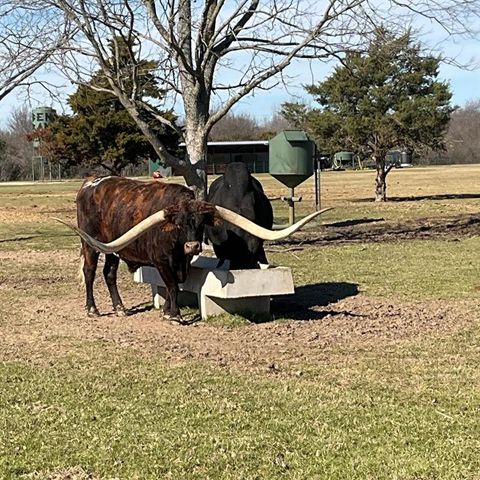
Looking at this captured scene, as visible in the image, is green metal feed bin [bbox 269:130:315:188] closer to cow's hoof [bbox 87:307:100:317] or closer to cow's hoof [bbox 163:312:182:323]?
cow's hoof [bbox 87:307:100:317]

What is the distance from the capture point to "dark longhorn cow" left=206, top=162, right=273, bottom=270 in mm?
9406

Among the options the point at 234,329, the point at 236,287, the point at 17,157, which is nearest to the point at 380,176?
the point at 236,287

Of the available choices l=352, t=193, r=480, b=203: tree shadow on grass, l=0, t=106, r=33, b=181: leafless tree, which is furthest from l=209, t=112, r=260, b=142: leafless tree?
l=352, t=193, r=480, b=203: tree shadow on grass

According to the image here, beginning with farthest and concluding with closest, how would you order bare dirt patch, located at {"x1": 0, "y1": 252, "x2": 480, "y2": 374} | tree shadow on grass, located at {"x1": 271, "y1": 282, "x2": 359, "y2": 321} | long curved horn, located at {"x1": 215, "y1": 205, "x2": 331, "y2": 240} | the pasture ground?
tree shadow on grass, located at {"x1": 271, "y1": 282, "x2": 359, "y2": 321}
long curved horn, located at {"x1": 215, "y1": 205, "x2": 331, "y2": 240}
bare dirt patch, located at {"x1": 0, "y1": 252, "x2": 480, "y2": 374}
the pasture ground

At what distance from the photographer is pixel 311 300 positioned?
10.2 metres

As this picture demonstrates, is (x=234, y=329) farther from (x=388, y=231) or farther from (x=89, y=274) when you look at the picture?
(x=388, y=231)

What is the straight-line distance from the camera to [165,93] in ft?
49.3

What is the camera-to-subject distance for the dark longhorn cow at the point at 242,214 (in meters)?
9.41

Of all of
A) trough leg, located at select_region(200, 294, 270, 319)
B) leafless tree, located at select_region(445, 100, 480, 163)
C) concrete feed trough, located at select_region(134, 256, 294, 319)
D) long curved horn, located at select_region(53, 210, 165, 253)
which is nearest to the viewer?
long curved horn, located at select_region(53, 210, 165, 253)

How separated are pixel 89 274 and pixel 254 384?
3.98 metres

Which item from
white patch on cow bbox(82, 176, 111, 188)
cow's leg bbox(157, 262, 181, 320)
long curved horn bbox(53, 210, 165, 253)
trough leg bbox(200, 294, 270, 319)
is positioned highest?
white patch on cow bbox(82, 176, 111, 188)

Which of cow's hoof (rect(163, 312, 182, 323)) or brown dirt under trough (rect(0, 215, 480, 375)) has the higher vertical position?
cow's hoof (rect(163, 312, 182, 323))

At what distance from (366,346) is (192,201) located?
7.36 ft

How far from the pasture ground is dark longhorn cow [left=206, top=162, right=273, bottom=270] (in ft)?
2.44
